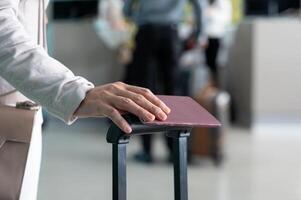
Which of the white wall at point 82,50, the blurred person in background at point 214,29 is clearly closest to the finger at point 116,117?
the blurred person in background at point 214,29

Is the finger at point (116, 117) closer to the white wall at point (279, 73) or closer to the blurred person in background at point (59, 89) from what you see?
the blurred person in background at point (59, 89)

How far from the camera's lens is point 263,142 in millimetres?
4711

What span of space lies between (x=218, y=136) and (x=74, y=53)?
2.37 meters

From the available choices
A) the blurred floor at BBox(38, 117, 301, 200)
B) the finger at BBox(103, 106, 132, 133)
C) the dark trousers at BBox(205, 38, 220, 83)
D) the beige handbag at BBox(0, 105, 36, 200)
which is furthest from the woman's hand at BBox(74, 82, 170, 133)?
the dark trousers at BBox(205, 38, 220, 83)

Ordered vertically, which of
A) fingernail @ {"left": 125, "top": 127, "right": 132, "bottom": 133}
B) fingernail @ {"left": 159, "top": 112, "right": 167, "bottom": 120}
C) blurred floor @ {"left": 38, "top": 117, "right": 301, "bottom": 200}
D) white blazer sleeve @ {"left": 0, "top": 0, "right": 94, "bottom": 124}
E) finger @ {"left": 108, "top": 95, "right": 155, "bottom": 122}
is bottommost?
blurred floor @ {"left": 38, "top": 117, "right": 301, "bottom": 200}

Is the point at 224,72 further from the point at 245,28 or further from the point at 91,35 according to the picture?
the point at 91,35

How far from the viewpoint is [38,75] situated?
0.89 m

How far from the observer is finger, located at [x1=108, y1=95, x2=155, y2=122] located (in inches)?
33.4

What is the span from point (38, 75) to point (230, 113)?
201 inches

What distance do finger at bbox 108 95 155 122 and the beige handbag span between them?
0.67 feet

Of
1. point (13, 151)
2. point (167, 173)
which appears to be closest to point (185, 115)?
point (13, 151)

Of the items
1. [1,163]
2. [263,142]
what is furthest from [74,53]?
[1,163]

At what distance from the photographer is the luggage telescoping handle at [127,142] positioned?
918 millimetres

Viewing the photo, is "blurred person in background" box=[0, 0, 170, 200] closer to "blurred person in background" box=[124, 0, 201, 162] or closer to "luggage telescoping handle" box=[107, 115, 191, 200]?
"luggage telescoping handle" box=[107, 115, 191, 200]
